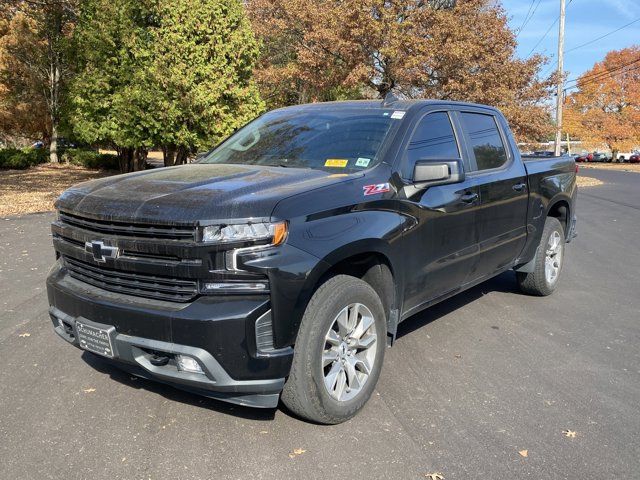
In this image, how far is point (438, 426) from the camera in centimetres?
341

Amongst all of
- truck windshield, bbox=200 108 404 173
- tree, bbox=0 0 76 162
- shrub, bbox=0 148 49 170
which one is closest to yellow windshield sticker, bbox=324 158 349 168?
truck windshield, bbox=200 108 404 173

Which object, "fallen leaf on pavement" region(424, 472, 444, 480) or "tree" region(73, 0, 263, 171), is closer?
"fallen leaf on pavement" region(424, 472, 444, 480)

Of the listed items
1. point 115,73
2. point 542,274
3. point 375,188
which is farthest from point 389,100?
point 115,73

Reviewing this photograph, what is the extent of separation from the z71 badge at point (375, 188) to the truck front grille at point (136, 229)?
1159 mm

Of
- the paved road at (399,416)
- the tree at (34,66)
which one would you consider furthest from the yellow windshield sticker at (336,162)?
the tree at (34,66)

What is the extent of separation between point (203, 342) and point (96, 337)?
0.75 metres

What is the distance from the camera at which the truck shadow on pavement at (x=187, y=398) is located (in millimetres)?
3527

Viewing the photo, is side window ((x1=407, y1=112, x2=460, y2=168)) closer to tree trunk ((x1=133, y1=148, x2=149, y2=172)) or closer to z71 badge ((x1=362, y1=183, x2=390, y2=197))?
z71 badge ((x1=362, y1=183, x2=390, y2=197))

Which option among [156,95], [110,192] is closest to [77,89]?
[156,95]

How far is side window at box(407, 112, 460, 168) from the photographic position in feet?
13.4

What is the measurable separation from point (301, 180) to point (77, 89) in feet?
Result: 59.4

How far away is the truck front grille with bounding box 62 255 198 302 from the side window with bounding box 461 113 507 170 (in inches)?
115

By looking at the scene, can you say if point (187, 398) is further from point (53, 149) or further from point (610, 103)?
point (610, 103)

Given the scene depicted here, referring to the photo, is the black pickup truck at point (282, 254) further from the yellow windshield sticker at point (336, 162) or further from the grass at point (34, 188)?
the grass at point (34, 188)
